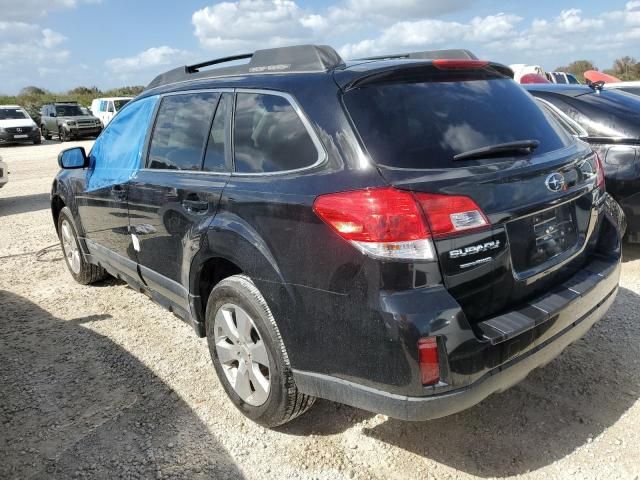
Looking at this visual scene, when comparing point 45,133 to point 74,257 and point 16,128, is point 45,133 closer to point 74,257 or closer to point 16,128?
point 16,128

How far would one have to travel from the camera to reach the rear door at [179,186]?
9.45 feet

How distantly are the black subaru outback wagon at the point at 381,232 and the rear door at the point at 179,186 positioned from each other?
16 millimetres

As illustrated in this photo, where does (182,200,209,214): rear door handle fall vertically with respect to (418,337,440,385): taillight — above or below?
above

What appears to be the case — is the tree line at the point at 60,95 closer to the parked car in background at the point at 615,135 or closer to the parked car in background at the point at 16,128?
the parked car in background at the point at 16,128

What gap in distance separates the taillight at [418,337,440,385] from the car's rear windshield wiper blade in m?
0.76

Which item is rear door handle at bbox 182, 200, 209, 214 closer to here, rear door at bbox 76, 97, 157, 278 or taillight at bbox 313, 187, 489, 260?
rear door at bbox 76, 97, 157, 278

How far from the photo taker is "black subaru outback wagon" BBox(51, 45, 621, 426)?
202 cm

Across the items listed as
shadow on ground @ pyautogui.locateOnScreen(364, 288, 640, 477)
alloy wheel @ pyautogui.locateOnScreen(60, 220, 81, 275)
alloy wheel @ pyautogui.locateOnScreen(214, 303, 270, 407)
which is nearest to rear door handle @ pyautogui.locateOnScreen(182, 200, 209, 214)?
alloy wheel @ pyautogui.locateOnScreen(214, 303, 270, 407)

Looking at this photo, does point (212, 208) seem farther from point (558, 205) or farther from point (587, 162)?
point (587, 162)

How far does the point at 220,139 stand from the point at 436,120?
1.21m

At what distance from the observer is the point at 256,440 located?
275 cm

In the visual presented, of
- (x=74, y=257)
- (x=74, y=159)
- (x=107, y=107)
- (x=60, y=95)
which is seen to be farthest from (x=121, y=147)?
(x=60, y=95)

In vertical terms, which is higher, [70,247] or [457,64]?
[457,64]

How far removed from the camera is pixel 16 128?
23109mm
